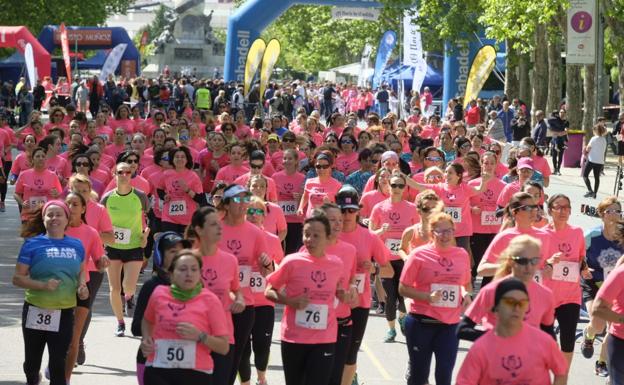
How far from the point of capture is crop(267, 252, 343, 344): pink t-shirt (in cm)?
863

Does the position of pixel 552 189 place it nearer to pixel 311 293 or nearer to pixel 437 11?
pixel 437 11

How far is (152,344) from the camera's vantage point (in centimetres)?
728

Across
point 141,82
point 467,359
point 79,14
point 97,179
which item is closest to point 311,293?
point 467,359

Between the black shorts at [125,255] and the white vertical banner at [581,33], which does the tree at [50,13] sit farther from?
the black shorts at [125,255]

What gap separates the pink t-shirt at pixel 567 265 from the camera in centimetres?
1051

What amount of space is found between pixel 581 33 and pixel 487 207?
16338mm

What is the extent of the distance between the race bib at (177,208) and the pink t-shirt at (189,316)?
7.14 m

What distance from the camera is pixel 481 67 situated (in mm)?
29453

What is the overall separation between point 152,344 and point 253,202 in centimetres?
309

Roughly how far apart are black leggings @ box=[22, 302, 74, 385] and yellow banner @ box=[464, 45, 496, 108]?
20565mm

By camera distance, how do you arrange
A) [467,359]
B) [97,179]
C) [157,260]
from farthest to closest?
[97,179]
[157,260]
[467,359]

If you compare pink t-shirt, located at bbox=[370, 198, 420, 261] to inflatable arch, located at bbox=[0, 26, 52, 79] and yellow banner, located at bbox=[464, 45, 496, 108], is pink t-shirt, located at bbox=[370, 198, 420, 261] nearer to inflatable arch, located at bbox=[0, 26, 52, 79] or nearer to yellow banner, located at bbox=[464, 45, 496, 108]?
yellow banner, located at bbox=[464, 45, 496, 108]

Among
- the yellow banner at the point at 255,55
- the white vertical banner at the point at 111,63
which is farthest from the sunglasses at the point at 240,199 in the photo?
the white vertical banner at the point at 111,63

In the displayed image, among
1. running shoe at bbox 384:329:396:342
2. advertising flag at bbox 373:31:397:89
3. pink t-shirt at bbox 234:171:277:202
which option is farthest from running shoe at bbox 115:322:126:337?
advertising flag at bbox 373:31:397:89
